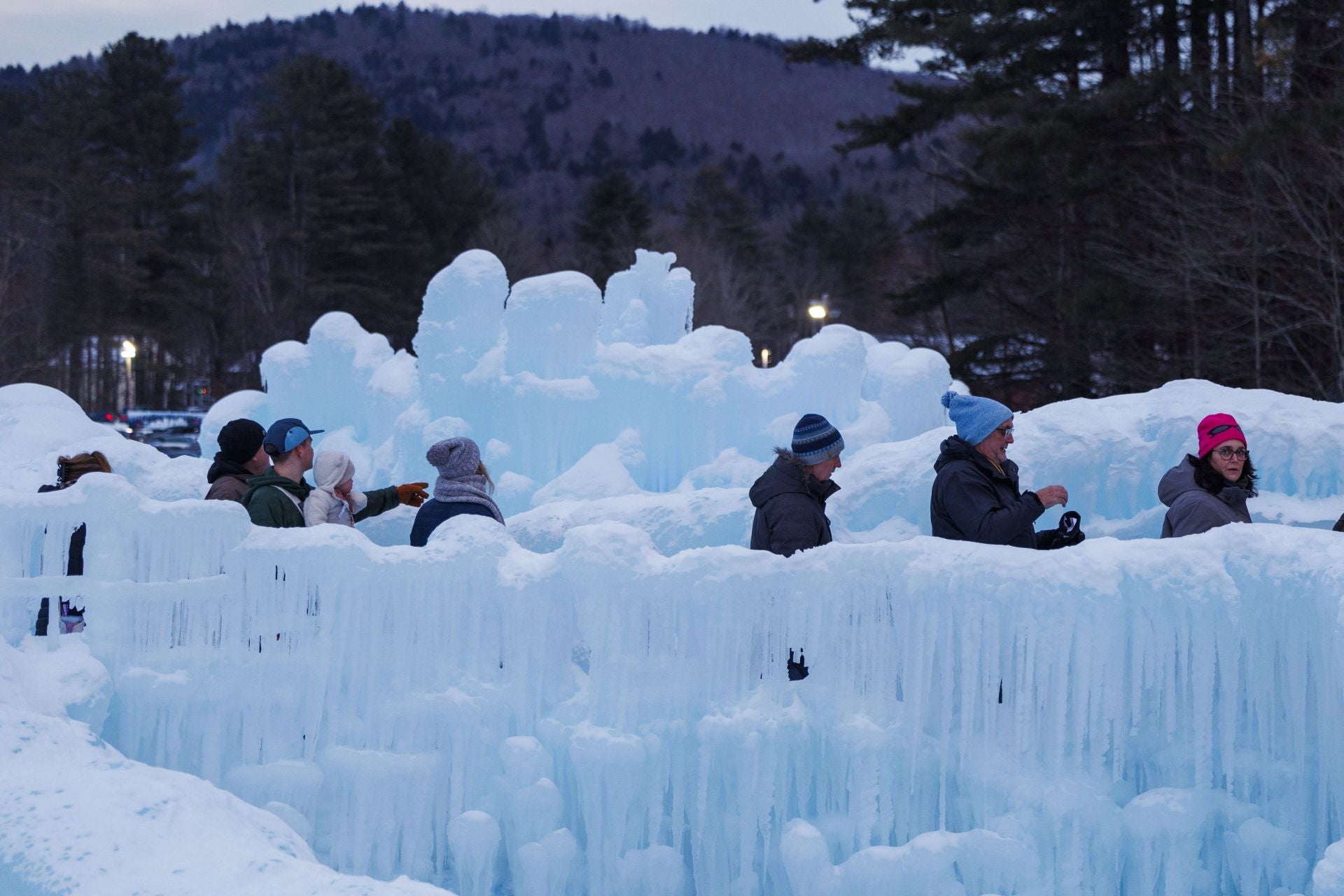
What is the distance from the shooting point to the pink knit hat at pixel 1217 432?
16.5 feet

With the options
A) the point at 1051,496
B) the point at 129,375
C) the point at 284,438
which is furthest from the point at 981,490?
the point at 129,375

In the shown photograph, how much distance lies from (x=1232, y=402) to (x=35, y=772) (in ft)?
22.2

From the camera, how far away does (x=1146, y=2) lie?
19969 millimetres

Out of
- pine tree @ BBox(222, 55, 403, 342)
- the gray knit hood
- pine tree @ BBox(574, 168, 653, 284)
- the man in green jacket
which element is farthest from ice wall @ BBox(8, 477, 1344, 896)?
pine tree @ BBox(574, 168, 653, 284)

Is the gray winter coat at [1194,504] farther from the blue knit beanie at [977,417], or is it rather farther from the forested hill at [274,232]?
the forested hill at [274,232]

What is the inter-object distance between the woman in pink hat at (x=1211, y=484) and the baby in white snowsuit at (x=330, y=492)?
3638 millimetres

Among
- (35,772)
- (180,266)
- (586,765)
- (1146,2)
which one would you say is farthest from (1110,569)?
(180,266)

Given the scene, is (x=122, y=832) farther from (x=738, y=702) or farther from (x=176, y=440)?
(x=176, y=440)

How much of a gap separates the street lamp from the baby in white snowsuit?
2688 centimetres

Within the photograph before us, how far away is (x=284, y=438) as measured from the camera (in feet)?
17.6

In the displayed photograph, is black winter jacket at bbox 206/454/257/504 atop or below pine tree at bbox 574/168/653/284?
below

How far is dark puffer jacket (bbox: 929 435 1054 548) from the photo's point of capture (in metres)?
4.58

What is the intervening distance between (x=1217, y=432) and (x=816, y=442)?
1.78 metres

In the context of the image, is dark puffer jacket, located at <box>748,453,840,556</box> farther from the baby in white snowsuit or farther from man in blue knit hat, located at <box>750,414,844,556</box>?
the baby in white snowsuit
